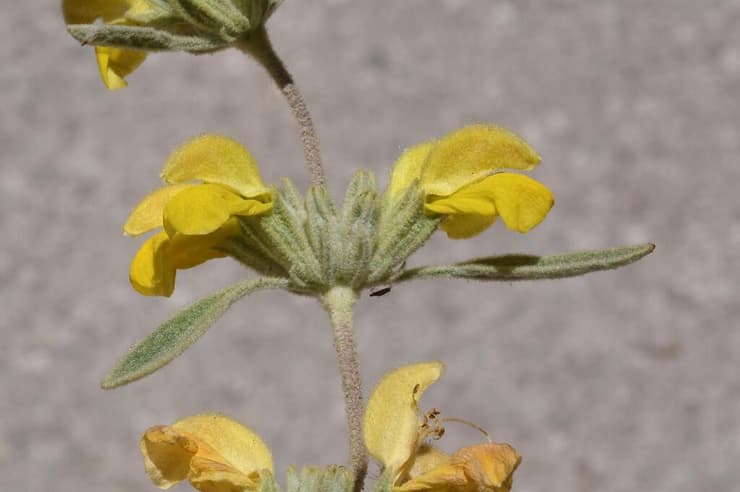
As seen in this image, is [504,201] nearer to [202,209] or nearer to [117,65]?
[202,209]

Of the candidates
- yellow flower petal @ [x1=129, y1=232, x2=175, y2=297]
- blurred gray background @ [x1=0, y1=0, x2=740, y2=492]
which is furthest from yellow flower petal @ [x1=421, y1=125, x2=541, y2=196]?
blurred gray background @ [x1=0, y1=0, x2=740, y2=492]

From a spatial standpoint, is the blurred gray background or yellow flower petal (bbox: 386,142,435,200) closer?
yellow flower petal (bbox: 386,142,435,200)

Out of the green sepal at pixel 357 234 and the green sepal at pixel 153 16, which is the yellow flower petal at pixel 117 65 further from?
the green sepal at pixel 357 234

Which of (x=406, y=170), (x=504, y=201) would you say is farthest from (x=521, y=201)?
(x=406, y=170)

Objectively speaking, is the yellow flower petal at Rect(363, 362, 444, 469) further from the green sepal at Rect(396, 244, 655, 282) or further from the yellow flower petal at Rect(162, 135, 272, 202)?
the yellow flower petal at Rect(162, 135, 272, 202)

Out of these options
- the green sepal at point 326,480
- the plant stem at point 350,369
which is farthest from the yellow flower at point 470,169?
the green sepal at point 326,480

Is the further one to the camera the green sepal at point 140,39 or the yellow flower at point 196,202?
the yellow flower at point 196,202

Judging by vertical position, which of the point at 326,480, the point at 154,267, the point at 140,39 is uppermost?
the point at 140,39
